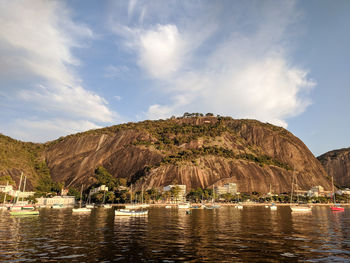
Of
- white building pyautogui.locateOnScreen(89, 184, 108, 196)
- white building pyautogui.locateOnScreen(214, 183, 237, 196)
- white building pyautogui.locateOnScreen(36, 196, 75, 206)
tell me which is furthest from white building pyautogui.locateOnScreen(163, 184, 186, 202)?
white building pyautogui.locateOnScreen(36, 196, 75, 206)

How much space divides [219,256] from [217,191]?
174 meters

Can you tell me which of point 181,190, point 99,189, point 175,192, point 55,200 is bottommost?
point 55,200

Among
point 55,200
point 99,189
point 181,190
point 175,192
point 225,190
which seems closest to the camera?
point 55,200

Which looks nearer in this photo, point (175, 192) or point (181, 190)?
point (175, 192)

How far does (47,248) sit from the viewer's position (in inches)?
1101

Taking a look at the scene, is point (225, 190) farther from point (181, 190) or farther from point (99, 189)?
point (99, 189)

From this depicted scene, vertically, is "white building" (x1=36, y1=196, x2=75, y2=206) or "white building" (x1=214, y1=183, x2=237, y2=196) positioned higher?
"white building" (x1=214, y1=183, x2=237, y2=196)

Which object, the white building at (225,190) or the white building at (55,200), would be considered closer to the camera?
the white building at (55,200)

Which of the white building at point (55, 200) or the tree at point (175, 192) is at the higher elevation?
the tree at point (175, 192)

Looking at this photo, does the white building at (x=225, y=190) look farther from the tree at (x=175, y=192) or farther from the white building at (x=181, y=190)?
the tree at (x=175, y=192)

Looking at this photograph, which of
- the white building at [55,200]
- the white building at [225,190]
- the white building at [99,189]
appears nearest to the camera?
the white building at [55,200]

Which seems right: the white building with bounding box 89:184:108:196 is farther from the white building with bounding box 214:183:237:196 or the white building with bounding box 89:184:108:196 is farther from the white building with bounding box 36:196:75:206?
the white building with bounding box 214:183:237:196

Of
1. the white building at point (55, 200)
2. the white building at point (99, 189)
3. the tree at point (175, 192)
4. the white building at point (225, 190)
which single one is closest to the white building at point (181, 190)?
the tree at point (175, 192)

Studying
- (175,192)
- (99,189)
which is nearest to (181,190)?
(175,192)
